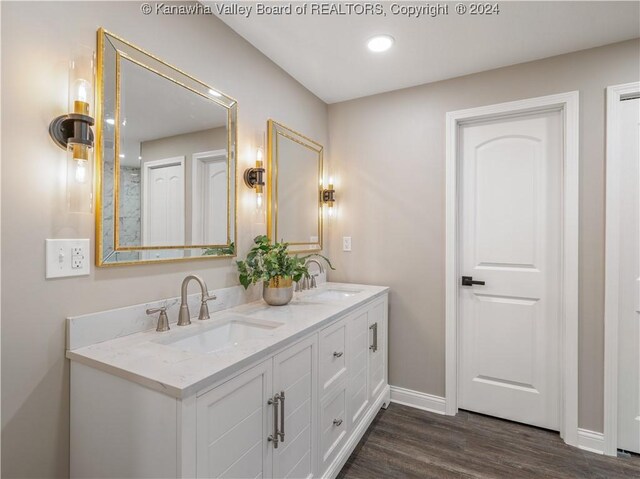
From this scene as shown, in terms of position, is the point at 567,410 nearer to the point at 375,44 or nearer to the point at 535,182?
the point at 535,182

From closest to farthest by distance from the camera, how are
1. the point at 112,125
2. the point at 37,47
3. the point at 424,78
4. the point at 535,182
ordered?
the point at 37,47 → the point at 112,125 → the point at 535,182 → the point at 424,78

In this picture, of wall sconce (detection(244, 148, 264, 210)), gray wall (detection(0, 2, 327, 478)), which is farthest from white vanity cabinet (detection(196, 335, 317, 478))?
wall sconce (detection(244, 148, 264, 210))

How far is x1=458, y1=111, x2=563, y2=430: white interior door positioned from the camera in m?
2.18

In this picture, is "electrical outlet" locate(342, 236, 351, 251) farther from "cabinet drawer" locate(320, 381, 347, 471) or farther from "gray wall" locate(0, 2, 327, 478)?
"gray wall" locate(0, 2, 327, 478)

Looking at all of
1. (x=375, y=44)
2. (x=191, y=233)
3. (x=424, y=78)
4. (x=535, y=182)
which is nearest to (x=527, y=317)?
(x=535, y=182)

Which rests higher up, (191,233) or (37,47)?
(37,47)

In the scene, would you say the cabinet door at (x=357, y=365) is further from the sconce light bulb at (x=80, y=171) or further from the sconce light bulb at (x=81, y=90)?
the sconce light bulb at (x=81, y=90)

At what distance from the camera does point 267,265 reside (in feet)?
6.00

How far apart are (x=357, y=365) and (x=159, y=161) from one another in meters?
1.54

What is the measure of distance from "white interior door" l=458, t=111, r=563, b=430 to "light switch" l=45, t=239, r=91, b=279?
2.27 metres

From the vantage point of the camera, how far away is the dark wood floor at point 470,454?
181 cm

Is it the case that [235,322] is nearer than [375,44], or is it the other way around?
[235,322]

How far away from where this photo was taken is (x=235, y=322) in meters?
1.61

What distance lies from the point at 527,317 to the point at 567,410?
1.90 ft
